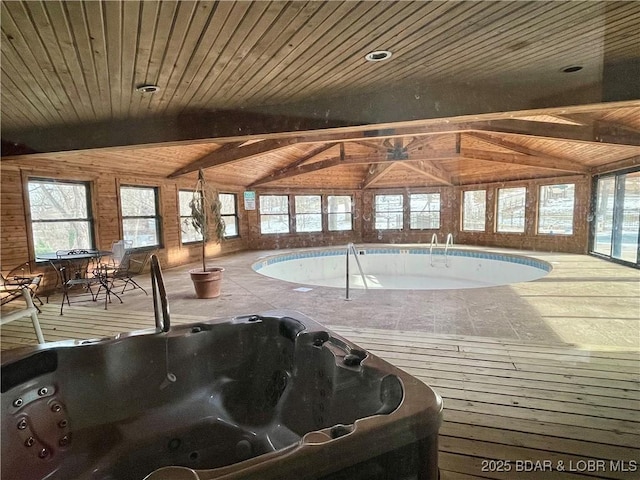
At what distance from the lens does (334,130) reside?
3.22m

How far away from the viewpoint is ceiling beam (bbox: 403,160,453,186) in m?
8.81

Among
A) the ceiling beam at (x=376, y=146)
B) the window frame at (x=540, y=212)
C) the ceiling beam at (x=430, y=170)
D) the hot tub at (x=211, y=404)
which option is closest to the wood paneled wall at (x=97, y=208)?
the ceiling beam at (x=376, y=146)

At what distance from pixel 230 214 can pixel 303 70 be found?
7405 mm

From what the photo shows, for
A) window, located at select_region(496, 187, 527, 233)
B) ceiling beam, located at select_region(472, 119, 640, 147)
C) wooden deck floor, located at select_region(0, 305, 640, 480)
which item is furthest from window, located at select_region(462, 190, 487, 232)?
wooden deck floor, located at select_region(0, 305, 640, 480)

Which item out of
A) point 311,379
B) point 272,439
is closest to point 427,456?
point 311,379

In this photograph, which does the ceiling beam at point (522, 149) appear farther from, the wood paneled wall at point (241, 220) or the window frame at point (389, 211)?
the window frame at point (389, 211)

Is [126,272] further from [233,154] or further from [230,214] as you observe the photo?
[230,214]

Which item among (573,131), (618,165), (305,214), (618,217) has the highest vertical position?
(573,131)

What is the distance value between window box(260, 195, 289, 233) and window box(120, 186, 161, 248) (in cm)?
342

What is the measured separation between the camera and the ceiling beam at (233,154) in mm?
5917

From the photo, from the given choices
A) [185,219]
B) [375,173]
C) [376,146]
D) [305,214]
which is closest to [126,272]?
[185,219]

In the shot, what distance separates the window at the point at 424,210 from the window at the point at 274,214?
12.5 ft

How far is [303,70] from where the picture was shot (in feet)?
8.00

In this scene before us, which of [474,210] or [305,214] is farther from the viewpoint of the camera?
[305,214]
